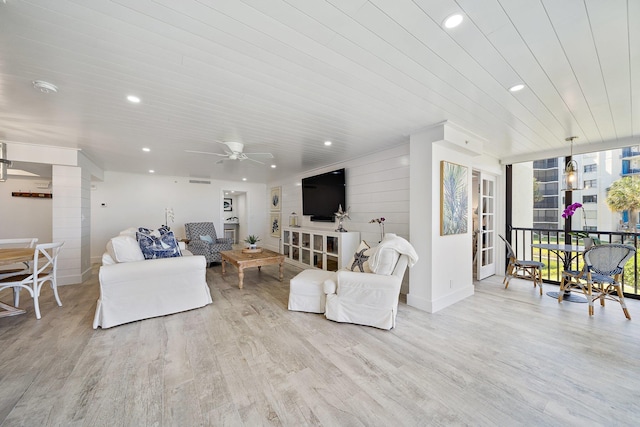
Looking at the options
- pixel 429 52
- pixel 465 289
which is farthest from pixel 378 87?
pixel 465 289

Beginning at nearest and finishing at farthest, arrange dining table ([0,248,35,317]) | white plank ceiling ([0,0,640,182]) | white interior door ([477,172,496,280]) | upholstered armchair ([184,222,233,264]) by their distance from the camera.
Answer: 1. white plank ceiling ([0,0,640,182])
2. dining table ([0,248,35,317])
3. white interior door ([477,172,496,280])
4. upholstered armchair ([184,222,233,264])

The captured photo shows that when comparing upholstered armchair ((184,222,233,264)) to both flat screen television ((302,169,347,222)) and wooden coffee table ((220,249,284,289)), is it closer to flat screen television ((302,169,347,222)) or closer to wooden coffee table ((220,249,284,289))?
wooden coffee table ((220,249,284,289))

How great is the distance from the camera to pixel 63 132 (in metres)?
3.15

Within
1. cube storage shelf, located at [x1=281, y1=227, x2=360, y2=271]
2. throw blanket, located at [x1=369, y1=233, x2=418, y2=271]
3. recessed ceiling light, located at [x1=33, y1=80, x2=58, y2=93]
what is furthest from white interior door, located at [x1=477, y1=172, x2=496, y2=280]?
recessed ceiling light, located at [x1=33, y1=80, x2=58, y2=93]

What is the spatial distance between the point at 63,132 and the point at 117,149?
0.82m

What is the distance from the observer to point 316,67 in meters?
1.78

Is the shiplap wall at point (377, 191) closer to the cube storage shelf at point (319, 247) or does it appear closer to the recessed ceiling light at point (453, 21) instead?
the cube storage shelf at point (319, 247)

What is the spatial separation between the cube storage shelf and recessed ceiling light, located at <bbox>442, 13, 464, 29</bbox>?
3.27m

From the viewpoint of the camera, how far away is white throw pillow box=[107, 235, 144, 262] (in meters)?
2.86

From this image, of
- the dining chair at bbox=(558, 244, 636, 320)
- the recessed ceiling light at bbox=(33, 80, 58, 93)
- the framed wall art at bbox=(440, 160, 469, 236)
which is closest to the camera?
the recessed ceiling light at bbox=(33, 80, 58, 93)

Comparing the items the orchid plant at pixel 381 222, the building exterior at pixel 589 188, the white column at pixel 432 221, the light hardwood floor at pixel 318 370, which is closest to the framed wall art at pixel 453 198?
the white column at pixel 432 221

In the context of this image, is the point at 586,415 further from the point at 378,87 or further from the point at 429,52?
the point at 378,87

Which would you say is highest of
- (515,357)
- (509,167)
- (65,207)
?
(509,167)

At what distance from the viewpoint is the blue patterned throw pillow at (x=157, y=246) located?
3.22 metres
